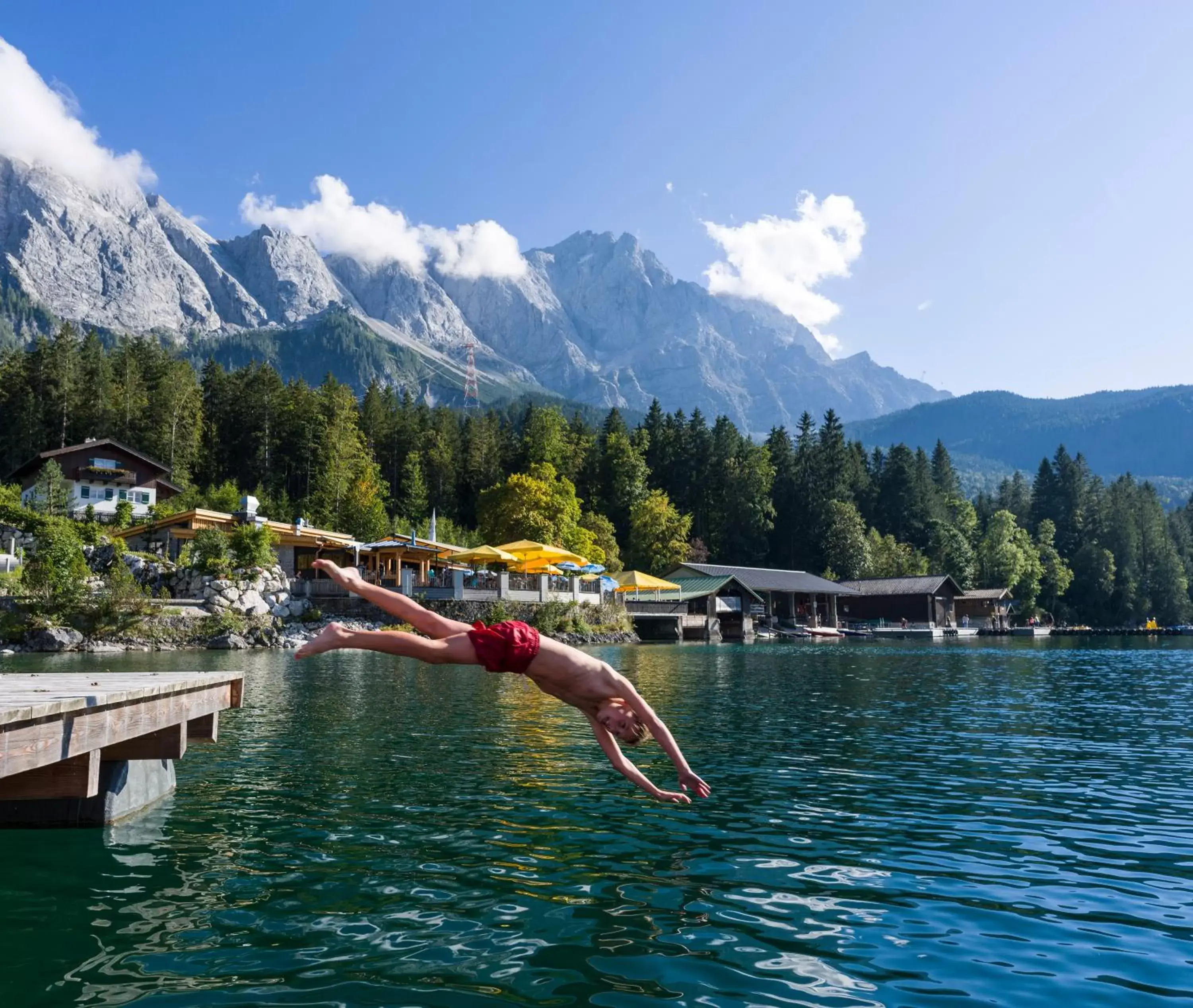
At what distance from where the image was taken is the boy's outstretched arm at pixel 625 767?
643cm

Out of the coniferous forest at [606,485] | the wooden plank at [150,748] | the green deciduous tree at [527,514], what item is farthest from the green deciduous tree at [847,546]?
the wooden plank at [150,748]

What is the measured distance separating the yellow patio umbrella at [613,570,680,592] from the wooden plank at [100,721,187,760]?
51.8m

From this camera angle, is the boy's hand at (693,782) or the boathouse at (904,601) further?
the boathouse at (904,601)

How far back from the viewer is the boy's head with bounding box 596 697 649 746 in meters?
7.02

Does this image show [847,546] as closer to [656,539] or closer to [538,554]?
[656,539]

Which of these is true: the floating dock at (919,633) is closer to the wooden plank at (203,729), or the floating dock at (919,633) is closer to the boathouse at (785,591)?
the boathouse at (785,591)

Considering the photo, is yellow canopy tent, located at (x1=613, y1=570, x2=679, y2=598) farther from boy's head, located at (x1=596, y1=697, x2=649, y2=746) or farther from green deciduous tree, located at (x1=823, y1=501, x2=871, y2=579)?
boy's head, located at (x1=596, y1=697, x2=649, y2=746)

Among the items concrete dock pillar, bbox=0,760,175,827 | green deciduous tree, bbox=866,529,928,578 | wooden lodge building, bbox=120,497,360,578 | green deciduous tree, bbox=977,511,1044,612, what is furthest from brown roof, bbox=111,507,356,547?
green deciduous tree, bbox=977,511,1044,612

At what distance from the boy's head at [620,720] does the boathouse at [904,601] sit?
3288 inches

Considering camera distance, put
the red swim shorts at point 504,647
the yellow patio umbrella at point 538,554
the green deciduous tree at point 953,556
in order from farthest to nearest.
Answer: the green deciduous tree at point 953,556 < the yellow patio umbrella at point 538,554 < the red swim shorts at point 504,647

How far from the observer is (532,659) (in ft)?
22.7

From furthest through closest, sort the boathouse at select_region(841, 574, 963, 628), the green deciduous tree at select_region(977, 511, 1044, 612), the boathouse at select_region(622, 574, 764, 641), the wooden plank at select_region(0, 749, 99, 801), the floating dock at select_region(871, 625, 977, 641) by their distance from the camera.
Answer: the green deciduous tree at select_region(977, 511, 1044, 612)
the boathouse at select_region(841, 574, 963, 628)
the floating dock at select_region(871, 625, 977, 641)
the boathouse at select_region(622, 574, 764, 641)
the wooden plank at select_region(0, 749, 99, 801)

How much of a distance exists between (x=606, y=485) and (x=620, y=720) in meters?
88.2

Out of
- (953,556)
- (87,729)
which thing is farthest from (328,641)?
(953,556)
